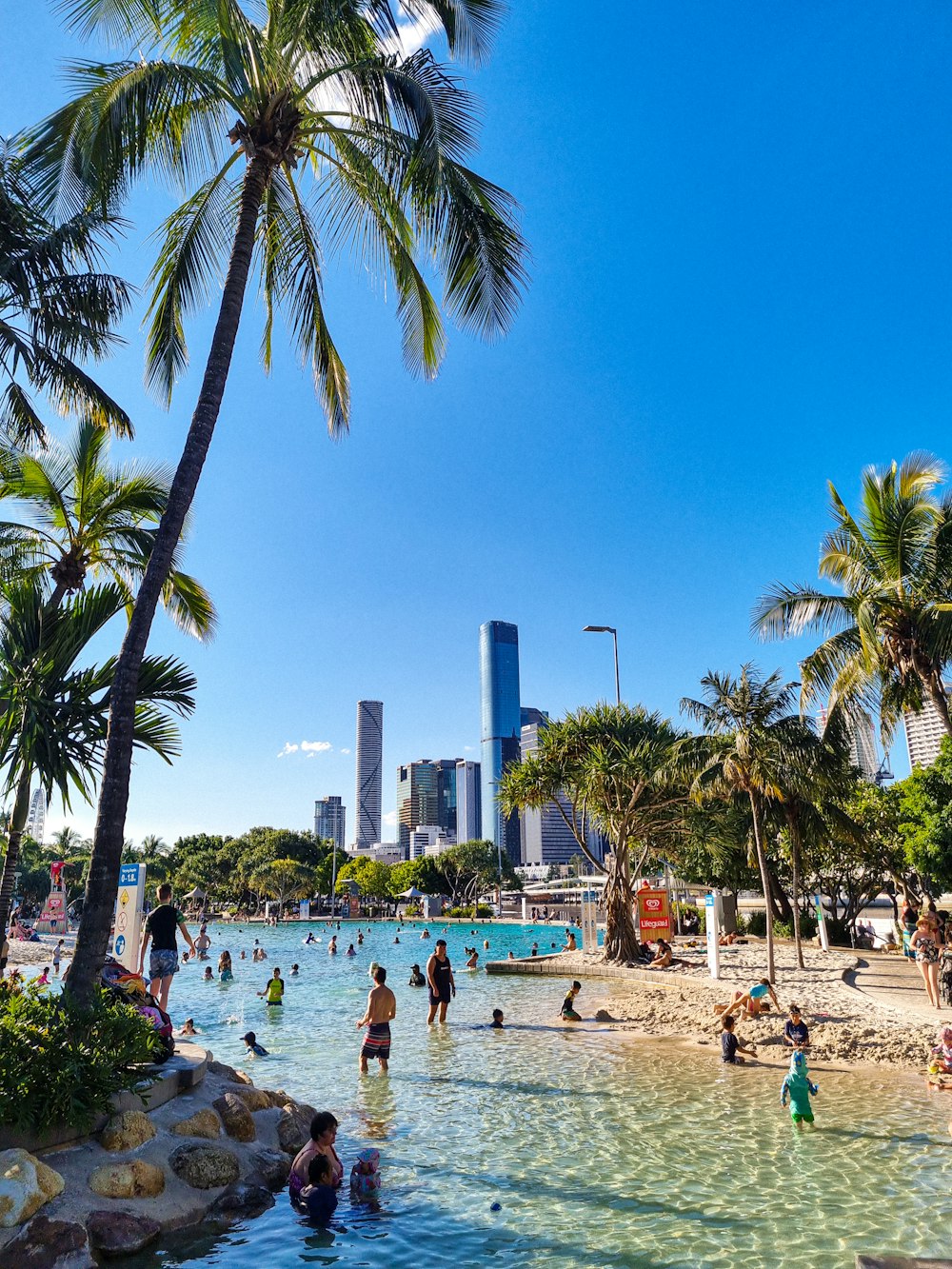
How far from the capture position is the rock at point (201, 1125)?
8.11 metres

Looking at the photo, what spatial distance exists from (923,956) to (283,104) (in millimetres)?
19873

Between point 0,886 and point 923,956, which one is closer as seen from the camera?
point 0,886

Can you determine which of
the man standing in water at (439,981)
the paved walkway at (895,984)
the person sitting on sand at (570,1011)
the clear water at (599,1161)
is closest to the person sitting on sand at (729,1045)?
the clear water at (599,1161)

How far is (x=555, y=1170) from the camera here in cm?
916

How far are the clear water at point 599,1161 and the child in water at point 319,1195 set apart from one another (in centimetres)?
14

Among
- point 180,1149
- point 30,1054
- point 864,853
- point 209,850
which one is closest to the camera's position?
point 30,1054

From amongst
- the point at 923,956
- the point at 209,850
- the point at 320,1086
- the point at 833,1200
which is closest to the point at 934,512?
the point at 923,956

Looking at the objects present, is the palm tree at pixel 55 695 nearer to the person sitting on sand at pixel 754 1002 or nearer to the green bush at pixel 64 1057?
the green bush at pixel 64 1057

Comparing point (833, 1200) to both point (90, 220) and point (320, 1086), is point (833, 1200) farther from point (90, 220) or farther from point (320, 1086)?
point (90, 220)

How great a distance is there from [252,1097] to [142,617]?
574 cm

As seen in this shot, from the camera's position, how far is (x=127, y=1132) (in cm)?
743

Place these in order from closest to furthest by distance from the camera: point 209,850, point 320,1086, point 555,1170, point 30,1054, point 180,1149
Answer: point 30,1054, point 180,1149, point 555,1170, point 320,1086, point 209,850

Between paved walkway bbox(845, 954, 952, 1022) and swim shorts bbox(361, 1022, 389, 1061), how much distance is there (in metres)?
10.6

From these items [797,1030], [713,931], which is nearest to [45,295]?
[797,1030]
